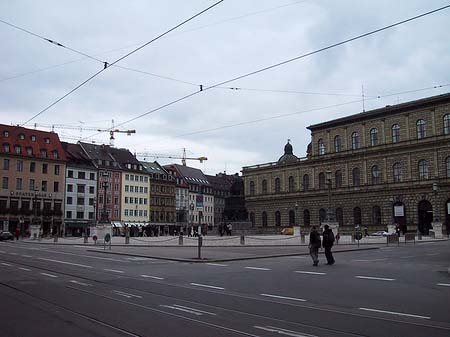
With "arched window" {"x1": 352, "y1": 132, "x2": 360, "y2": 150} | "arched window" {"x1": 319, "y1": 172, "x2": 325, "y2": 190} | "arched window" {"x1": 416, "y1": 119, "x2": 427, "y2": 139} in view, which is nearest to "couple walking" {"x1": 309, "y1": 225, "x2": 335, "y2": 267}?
"arched window" {"x1": 416, "y1": 119, "x2": 427, "y2": 139}

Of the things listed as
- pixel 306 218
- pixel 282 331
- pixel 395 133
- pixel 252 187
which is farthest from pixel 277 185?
pixel 282 331

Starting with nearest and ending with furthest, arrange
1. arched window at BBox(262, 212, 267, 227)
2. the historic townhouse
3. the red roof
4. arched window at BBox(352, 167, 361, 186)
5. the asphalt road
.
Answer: the asphalt road → the historic townhouse → the red roof → arched window at BBox(352, 167, 361, 186) → arched window at BBox(262, 212, 267, 227)

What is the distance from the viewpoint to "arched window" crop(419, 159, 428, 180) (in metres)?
82.8

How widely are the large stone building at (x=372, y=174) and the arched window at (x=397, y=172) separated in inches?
7.0

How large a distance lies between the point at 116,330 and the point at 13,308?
11.9ft

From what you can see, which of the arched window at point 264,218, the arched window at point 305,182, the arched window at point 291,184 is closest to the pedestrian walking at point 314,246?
the arched window at point 305,182

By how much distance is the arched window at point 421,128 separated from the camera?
84062 mm

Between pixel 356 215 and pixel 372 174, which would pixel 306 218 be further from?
pixel 372 174

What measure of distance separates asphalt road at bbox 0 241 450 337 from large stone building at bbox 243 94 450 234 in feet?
205

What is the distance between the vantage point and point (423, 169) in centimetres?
8331

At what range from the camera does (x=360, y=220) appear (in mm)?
91688

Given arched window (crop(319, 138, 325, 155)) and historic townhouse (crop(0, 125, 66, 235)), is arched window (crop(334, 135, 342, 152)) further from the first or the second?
historic townhouse (crop(0, 125, 66, 235))

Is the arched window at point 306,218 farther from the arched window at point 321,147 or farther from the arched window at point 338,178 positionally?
the arched window at point 321,147

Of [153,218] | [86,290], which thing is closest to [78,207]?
[153,218]
